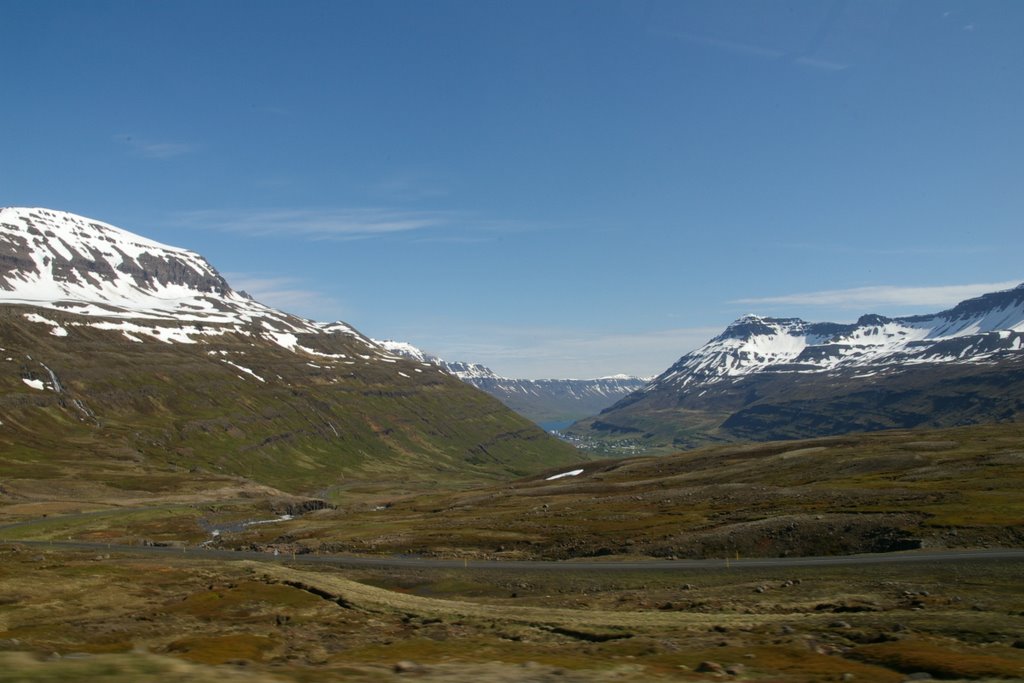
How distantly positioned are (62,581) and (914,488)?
108m

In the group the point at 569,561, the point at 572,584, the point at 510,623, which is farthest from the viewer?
the point at 569,561

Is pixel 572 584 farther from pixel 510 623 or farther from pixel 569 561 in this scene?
pixel 510 623

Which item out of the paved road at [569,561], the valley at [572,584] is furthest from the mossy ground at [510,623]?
the paved road at [569,561]

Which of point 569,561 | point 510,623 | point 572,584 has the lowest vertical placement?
point 569,561

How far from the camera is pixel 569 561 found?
294 feet

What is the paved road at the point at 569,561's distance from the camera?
7025 cm

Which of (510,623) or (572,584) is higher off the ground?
(510,623)

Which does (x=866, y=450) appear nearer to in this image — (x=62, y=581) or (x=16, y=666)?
(x=62, y=581)

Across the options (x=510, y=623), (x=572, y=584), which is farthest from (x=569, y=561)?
(x=510, y=623)

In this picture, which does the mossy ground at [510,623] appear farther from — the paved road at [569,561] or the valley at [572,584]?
the paved road at [569,561]

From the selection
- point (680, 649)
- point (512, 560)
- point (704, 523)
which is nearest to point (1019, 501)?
point (704, 523)

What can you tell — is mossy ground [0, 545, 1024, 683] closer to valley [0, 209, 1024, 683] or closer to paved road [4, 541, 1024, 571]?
valley [0, 209, 1024, 683]

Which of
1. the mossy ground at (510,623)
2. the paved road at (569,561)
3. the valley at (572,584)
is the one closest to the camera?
the mossy ground at (510,623)

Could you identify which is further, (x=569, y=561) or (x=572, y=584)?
(x=569, y=561)
